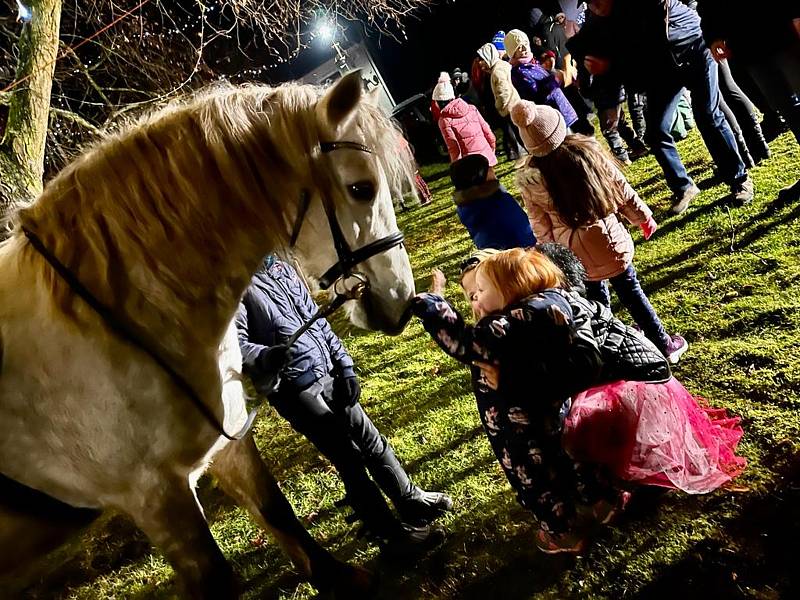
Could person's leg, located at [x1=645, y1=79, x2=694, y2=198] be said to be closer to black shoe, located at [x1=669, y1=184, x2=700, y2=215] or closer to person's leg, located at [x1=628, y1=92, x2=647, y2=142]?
black shoe, located at [x1=669, y1=184, x2=700, y2=215]

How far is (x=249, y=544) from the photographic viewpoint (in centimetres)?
328

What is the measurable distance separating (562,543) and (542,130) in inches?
87.6

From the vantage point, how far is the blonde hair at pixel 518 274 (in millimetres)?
2137

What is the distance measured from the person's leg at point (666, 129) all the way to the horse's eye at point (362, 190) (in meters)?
4.15

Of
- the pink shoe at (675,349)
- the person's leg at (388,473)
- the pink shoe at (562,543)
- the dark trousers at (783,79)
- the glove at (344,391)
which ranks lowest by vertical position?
the pink shoe at (562,543)

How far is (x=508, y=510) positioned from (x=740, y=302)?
6.98 feet

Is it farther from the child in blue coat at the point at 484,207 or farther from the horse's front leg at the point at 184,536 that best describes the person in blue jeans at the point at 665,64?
the horse's front leg at the point at 184,536

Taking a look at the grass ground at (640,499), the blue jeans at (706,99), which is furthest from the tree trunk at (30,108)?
the blue jeans at (706,99)

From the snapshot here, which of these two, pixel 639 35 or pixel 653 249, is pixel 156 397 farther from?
pixel 639 35

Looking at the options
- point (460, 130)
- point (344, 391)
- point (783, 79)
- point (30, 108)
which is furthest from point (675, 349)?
point (30, 108)

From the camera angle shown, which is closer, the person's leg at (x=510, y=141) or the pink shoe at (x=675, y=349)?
the pink shoe at (x=675, y=349)

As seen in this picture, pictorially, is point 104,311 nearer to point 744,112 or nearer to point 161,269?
point 161,269

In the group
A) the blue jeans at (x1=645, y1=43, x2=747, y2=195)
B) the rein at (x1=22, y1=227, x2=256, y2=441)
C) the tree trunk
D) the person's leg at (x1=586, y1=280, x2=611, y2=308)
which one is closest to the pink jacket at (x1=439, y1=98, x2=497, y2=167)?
the blue jeans at (x1=645, y1=43, x2=747, y2=195)

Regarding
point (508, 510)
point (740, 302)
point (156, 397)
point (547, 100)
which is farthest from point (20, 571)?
point (547, 100)
